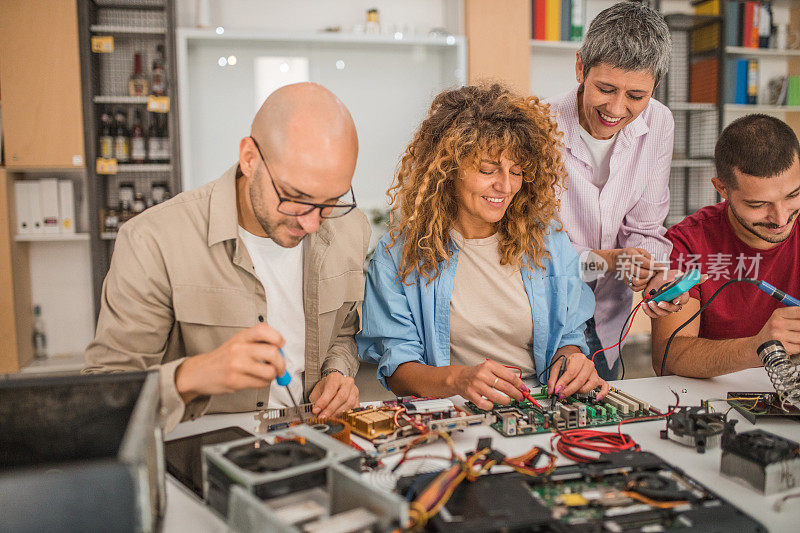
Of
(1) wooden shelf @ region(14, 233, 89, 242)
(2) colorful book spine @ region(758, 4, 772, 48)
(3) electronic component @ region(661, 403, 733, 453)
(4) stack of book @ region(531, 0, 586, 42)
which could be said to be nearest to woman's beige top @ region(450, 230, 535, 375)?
(3) electronic component @ region(661, 403, 733, 453)

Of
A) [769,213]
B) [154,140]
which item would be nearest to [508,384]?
[769,213]

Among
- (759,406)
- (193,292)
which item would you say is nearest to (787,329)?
(759,406)

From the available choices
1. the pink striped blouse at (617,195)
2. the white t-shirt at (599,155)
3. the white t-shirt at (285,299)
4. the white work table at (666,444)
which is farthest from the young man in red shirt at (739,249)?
the white t-shirt at (285,299)

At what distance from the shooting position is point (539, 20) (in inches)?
170

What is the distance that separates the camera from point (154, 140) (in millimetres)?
3855

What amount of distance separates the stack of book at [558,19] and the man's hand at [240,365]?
12.6 feet

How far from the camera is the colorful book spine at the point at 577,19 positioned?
4.36 metres

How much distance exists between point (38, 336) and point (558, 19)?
410cm

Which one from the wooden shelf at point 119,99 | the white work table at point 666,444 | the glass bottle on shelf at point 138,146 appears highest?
the wooden shelf at point 119,99

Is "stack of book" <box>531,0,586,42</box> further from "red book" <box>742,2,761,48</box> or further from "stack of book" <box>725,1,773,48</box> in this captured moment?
"red book" <box>742,2,761,48</box>

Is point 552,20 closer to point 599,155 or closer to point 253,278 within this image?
point 599,155

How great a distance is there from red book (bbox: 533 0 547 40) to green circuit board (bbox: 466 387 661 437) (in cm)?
345

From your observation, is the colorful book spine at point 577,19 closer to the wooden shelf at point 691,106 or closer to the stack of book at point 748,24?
the wooden shelf at point 691,106

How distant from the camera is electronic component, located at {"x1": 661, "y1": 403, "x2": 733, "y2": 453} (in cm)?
124
